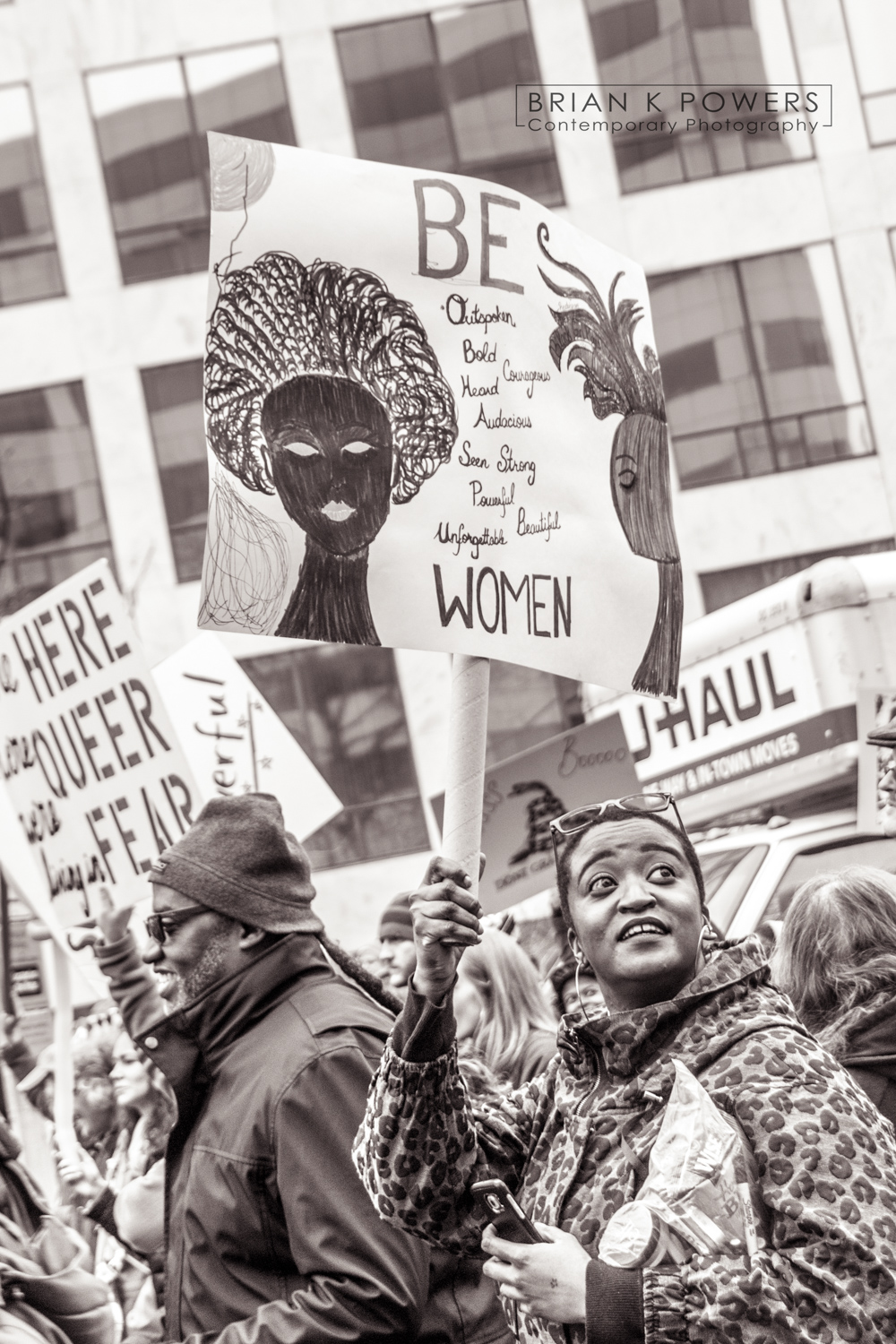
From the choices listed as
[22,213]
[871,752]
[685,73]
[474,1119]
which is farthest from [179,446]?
[474,1119]

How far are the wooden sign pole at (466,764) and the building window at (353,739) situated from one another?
15079 mm

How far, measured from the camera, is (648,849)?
2387mm

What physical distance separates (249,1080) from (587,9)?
59.2 feet

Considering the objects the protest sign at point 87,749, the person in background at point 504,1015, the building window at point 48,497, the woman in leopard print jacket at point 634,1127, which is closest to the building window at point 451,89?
the building window at point 48,497

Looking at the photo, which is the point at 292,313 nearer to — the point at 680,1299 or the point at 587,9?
the point at 680,1299

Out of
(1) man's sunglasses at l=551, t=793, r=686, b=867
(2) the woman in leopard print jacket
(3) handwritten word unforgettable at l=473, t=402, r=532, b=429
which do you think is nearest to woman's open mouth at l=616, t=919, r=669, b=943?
(2) the woman in leopard print jacket

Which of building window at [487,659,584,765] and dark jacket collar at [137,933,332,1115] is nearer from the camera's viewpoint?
dark jacket collar at [137,933,332,1115]

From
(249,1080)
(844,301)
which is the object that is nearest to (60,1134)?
(249,1080)

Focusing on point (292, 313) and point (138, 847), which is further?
A: point (138, 847)

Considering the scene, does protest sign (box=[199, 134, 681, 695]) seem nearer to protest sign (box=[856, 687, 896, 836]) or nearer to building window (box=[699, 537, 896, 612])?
protest sign (box=[856, 687, 896, 836])

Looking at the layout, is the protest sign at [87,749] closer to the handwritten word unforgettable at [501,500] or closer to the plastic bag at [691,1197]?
the handwritten word unforgettable at [501,500]

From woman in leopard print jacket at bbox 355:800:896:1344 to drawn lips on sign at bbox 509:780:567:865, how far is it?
4494 mm

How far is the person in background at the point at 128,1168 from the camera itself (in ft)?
15.2

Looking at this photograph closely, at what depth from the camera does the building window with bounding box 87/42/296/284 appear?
1881cm
